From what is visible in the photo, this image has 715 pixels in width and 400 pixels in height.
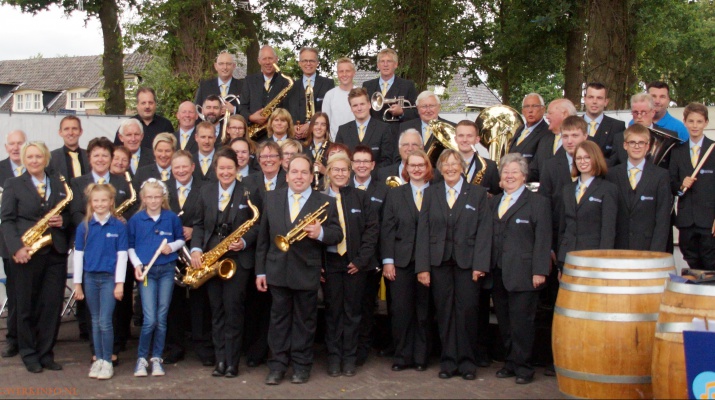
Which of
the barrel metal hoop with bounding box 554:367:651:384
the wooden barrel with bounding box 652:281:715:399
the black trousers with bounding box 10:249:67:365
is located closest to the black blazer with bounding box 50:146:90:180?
the black trousers with bounding box 10:249:67:365

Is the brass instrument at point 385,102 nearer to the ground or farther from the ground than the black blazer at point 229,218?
farther from the ground

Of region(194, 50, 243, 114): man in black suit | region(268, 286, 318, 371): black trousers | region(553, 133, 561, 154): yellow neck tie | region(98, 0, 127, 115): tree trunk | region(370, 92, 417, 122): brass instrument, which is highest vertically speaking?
region(98, 0, 127, 115): tree trunk

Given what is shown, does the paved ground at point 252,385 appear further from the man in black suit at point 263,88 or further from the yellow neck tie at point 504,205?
the man in black suit at point 263,88

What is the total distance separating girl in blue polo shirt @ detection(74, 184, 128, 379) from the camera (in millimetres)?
7047

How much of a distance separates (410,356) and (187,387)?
78.6 inches

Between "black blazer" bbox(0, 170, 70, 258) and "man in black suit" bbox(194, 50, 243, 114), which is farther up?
"man in black suit" bbox(194, 50, 243, 114)

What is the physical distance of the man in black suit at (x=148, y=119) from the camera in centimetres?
924

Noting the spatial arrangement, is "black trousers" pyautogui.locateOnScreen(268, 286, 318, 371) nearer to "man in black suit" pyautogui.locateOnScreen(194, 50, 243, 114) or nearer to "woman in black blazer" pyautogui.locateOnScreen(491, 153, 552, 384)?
"woman in black blazer" pyautogui.locateOnScreen(491, 153, 552, 384)

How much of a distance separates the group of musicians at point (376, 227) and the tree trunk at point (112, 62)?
1099 cm

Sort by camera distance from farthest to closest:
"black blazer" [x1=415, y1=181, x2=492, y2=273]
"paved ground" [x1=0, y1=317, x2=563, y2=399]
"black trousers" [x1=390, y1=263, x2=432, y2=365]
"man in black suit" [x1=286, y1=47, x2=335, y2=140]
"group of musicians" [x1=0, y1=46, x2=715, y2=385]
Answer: "man in black suit" [x1=286, y1=47, x2=335, y2=140], "black trousers" [x1=390, y1=263, x2=432, y2=365], "black blazer" [x1=415, y1=181, x2=492, y2=273], "group of musicians" [x1=0, y1=46, x2=715, y2=385], "paved ground" [x1=0, y1=317, x2=563, y2=399]

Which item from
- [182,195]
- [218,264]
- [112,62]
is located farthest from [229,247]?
[112,62]

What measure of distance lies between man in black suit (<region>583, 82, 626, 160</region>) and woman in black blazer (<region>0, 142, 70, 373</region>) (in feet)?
16.5

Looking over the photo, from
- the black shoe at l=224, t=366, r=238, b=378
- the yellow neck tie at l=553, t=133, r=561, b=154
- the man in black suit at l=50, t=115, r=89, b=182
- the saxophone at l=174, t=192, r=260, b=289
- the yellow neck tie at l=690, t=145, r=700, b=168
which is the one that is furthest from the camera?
the man in black suit at l=50, t=115, r=89, b=182

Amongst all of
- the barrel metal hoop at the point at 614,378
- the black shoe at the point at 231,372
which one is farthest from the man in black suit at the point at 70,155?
the barrel metal hoop at the point at 614,378
